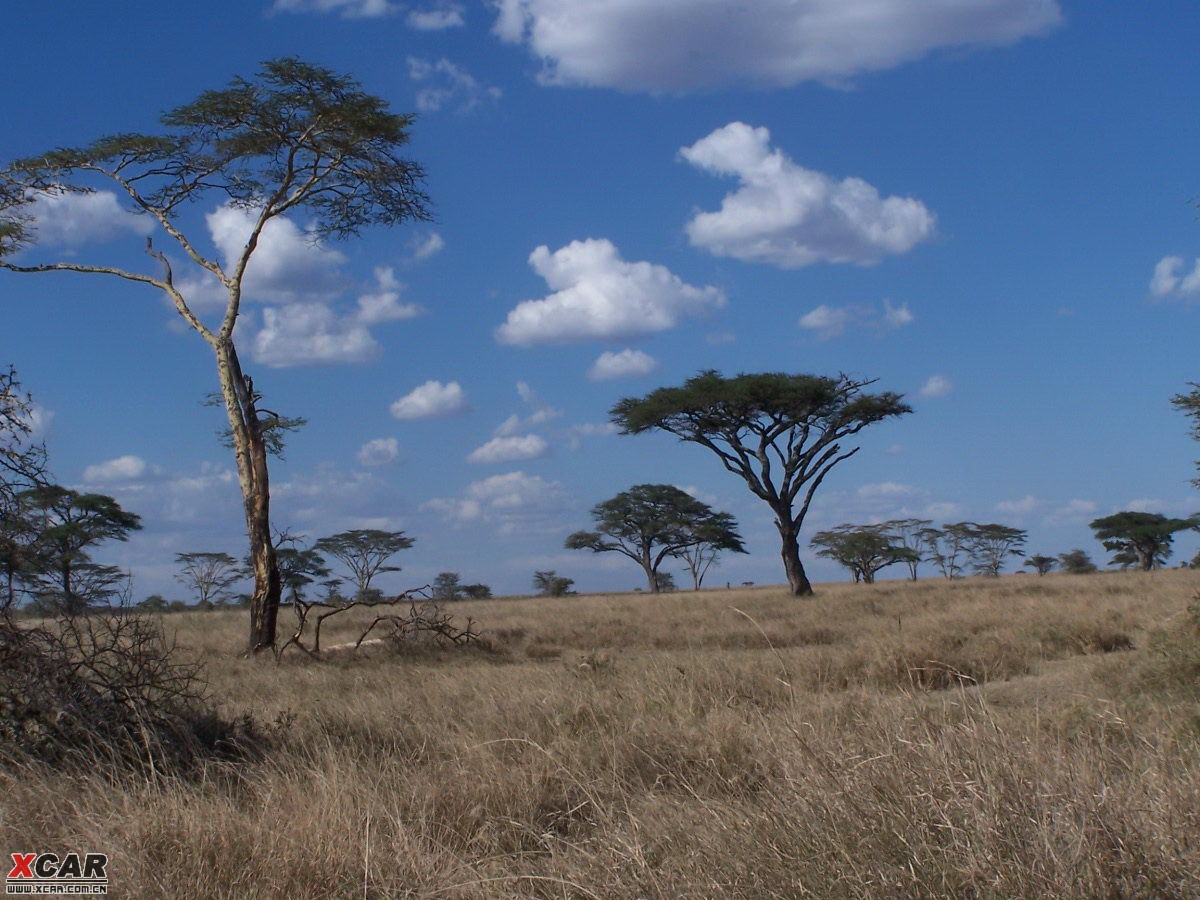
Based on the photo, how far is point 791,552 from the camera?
2950 centimetres

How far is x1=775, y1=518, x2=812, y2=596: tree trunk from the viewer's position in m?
29.2

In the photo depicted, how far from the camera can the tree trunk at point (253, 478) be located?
14.5m

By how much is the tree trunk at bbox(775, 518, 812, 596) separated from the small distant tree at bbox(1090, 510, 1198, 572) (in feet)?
78.1

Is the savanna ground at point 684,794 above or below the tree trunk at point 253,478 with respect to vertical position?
below

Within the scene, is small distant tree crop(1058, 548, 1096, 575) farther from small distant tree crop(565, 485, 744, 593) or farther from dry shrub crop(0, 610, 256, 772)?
dry shrub crop(0, 610, 256, 772)

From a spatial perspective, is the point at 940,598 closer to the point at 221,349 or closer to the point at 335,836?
the point at 221,349

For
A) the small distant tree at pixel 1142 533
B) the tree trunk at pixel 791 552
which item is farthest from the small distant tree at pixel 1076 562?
the tree trunk at pixel 791 552

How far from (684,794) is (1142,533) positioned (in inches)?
1851

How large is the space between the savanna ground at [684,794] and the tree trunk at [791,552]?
20.6 meters

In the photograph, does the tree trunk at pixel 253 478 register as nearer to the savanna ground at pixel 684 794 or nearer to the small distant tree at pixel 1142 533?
the savanna ground at pixel 684 794

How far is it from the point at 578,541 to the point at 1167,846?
160 ft

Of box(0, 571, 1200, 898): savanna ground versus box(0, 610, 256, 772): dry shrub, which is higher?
box(0, 610, 256, 772): dry shrub

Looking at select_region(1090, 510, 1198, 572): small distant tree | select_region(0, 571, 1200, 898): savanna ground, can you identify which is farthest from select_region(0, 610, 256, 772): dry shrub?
select_region(1090, 510, 1198, 572): small distant tree

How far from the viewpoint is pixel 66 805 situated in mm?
4379
